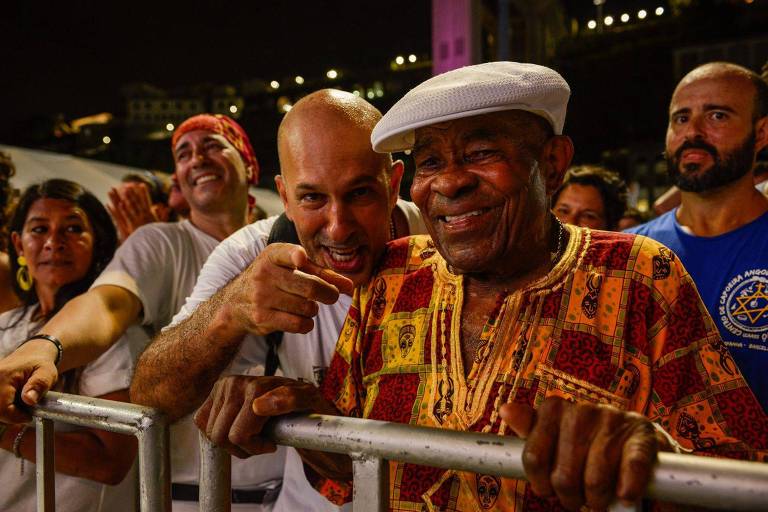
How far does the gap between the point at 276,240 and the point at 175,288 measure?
88cm

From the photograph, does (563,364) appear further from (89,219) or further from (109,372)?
(89,219)

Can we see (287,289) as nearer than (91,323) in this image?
Yes

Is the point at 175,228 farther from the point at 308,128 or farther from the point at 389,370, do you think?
the point at 389,370

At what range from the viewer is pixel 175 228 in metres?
2.88

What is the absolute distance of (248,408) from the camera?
46.2 inches

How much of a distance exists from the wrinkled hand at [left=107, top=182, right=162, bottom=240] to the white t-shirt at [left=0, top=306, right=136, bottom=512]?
2217 mm

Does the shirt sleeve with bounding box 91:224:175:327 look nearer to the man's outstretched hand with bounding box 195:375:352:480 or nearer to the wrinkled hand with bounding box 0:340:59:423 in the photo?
the wrinkled hand with bounding box 0:340:59:423

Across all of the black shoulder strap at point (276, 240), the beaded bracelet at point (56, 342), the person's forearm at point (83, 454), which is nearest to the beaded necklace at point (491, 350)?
the black shoulder strap at point (276, 240)

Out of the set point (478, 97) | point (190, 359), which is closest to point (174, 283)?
point (190, 359)

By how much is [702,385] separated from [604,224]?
2.63 m

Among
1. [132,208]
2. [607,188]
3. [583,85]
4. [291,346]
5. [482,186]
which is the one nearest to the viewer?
[482,186]

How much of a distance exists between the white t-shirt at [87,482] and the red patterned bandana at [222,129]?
4.37 feet

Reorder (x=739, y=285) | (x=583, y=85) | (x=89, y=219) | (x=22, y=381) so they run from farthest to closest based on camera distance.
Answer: (x=583, y=85), (x=89, y=219), (x=739, y=285), (x=22, y=381)

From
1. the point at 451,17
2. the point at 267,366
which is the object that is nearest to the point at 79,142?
the point at 451,17
